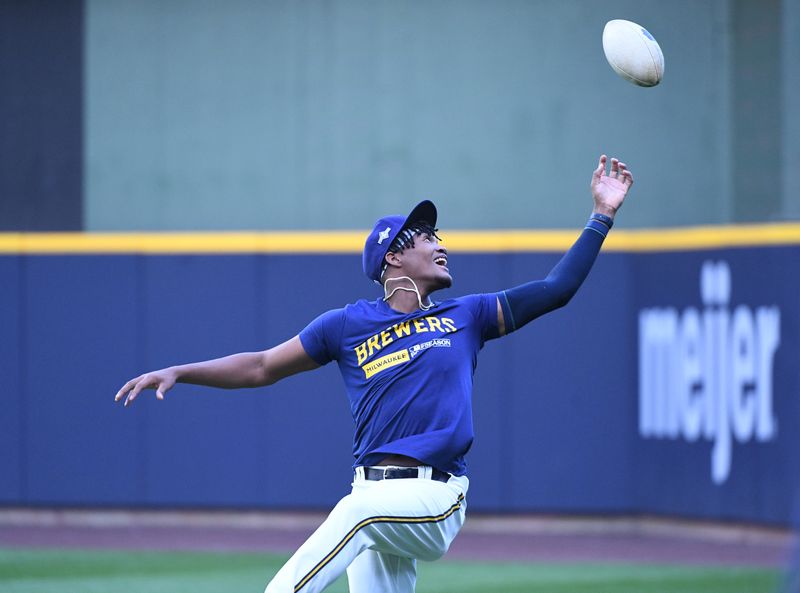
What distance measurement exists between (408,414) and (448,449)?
218mm

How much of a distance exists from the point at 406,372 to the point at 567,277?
77 cm

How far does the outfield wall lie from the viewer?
12.9 metres

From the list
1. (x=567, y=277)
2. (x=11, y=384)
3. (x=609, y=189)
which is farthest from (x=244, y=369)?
(x=11, y=384)

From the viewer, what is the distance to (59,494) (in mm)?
13500

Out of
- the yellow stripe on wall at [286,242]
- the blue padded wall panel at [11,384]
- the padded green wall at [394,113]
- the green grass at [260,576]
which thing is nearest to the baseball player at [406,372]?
the green grass at [260,576]

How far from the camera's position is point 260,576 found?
390 inches

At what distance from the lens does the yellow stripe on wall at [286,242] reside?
13.1 m

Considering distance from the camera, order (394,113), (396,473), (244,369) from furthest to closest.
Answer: (394,113) → (244,369) → (396,473)

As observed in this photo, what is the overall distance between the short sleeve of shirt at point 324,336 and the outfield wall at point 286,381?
24.2 feet

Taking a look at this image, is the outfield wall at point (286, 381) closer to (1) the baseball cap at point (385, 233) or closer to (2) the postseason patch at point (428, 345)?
(1) the baseball cap at point (385, 233)

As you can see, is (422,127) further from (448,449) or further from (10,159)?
(448,449)

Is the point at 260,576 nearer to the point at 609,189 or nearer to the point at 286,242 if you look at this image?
the point at 286,242

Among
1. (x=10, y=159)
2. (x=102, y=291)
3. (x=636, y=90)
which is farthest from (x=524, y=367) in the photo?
(x=10, y=159)

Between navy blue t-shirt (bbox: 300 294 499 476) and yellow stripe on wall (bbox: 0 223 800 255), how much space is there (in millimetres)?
7464
